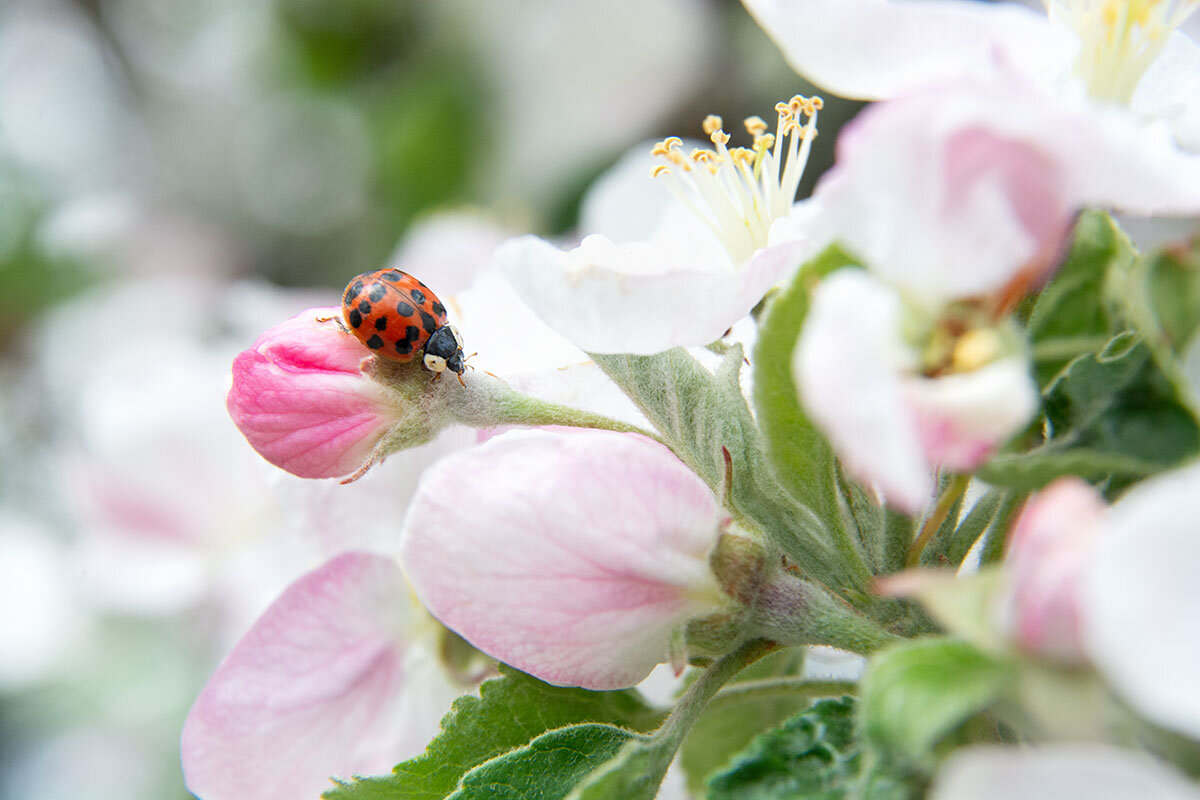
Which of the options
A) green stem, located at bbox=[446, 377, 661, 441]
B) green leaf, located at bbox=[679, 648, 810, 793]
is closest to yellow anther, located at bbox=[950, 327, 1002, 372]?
green stem, located at bbox=[446, 377, 661, 441]

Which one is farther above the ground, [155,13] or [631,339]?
[155,13]

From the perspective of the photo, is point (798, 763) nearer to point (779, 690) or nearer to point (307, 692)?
point (779, 690)

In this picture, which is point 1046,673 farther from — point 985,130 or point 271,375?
point 271,375

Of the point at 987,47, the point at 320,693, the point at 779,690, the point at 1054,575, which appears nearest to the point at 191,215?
the point at 320,693

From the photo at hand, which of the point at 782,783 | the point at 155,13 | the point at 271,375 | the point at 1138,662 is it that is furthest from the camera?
the point at 155,13

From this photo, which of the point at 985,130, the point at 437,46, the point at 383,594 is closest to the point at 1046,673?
the point at 985,130

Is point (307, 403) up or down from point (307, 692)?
up

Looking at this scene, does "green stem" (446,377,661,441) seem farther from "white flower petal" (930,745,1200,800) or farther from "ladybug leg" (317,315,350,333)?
"white flower petal" (930,745,1200,800)
